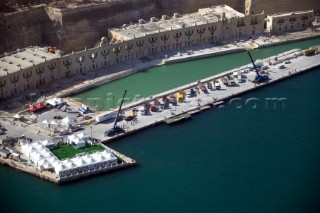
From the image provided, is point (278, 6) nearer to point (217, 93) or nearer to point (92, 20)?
point (92, 20)

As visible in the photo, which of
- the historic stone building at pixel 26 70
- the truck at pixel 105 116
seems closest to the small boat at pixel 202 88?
the truck at pixel 105 116

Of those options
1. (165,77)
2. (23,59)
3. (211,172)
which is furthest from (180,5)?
(211,172)

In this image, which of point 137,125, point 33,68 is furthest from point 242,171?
point 33,68

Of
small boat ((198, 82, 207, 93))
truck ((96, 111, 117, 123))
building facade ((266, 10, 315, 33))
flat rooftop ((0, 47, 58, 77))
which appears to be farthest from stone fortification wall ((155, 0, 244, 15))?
truck ((96, 111, 117, 123))

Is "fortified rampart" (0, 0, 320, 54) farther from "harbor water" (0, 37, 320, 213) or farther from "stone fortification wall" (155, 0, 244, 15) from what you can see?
"harbor water" (0, 37, 320, 213)

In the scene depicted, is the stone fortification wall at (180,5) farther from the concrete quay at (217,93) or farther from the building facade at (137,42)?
the concrete quay at (217,93)

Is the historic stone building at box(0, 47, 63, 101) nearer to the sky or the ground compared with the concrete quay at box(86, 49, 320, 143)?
nearer to the sky
